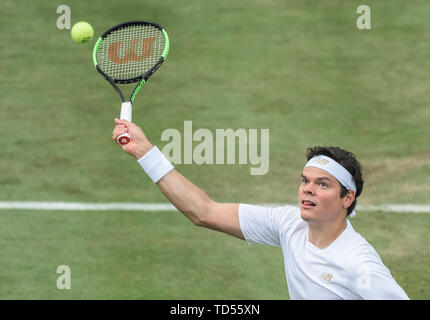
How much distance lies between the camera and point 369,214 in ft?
42.7

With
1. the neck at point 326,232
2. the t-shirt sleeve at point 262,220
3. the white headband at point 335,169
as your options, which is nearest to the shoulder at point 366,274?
the neck at point 326,232

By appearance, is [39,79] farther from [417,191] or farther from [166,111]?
[417,191]

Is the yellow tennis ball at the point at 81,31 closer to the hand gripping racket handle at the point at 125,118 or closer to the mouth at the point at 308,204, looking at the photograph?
the hand gripping racket handle at the point at 125,118

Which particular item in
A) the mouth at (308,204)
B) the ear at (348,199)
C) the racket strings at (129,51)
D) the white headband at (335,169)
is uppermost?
the racket strings at (129,51)

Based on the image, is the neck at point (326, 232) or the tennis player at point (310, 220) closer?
the tennis player at point (310, 220)

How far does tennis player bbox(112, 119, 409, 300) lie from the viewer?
25.1 feet

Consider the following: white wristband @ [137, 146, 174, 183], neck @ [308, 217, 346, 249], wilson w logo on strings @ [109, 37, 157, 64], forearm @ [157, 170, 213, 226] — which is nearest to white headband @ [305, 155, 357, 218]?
neck @ [308, 217, 346, 249]

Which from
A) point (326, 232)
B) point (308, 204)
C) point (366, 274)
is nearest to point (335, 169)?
point (308, 204)

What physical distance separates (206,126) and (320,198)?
720cm

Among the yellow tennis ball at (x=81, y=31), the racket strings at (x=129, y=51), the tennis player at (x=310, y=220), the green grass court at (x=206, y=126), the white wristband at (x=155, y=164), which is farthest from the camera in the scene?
the yellow tennis ball at (x=81, y=31)

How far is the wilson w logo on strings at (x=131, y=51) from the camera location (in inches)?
428

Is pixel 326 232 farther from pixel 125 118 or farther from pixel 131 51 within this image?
pixel 131 51

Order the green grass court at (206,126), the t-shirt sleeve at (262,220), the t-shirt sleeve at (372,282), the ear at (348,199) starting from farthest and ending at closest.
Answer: the green grass court at (206,126)
the t-shirt sleeve at (262,220)
the ear at (348,199)
the t-shirt sleeve at (372,282)

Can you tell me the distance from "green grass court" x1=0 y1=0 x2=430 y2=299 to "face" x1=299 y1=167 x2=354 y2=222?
3.54 m
